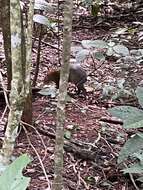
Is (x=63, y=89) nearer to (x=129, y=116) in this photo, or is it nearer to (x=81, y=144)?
(x=129, y=116)

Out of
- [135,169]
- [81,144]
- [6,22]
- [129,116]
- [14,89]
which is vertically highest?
[6,22]

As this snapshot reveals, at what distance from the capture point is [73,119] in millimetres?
3006

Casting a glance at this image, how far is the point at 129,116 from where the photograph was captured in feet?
6.50

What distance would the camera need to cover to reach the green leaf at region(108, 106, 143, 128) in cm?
192

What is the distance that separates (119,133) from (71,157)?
20.7 inches

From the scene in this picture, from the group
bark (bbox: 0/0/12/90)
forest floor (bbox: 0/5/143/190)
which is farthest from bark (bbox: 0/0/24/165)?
bark (bbox: 0/0/12/90)

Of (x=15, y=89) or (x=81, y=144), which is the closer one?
(x=15, y=89)

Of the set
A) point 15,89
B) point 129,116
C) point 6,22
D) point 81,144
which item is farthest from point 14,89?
point 81,144

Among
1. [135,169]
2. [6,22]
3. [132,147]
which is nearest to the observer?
[135,169]

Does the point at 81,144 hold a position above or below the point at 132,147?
below

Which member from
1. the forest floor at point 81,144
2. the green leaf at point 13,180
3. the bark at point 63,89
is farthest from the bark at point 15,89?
the green leaf at point 13,180

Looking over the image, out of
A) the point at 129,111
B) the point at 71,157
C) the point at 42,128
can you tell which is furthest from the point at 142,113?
the point at 42,128

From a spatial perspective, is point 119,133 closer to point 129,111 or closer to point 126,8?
point 129,111

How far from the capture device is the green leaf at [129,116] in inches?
75.7
